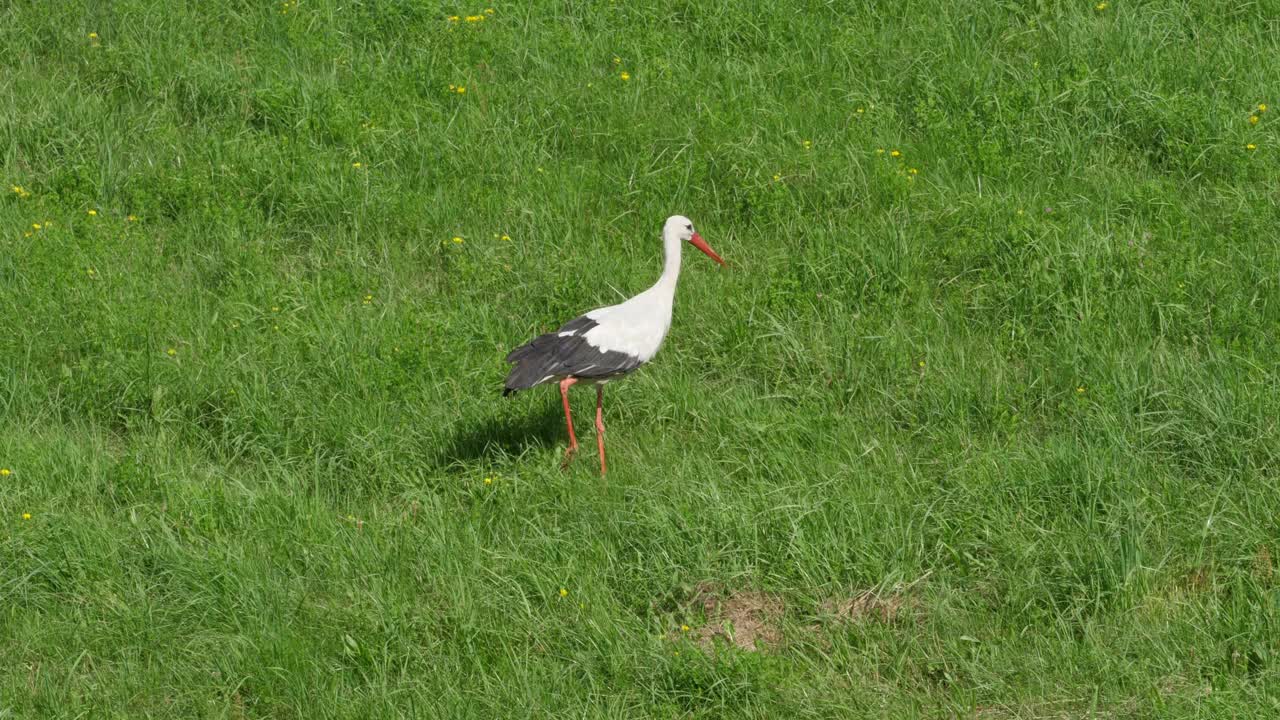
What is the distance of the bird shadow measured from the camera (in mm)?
6785

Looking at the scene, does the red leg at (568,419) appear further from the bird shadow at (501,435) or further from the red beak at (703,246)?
the red beak at (703,246)

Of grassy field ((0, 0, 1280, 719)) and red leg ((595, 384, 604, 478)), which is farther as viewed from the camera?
red leg ((595, 384, 604, 478))

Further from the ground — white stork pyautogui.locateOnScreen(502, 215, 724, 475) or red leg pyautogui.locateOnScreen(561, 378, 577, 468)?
white stork pyautogui.locateOnScreen(502, 215, 724, 475)

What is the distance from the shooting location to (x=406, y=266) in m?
8.00

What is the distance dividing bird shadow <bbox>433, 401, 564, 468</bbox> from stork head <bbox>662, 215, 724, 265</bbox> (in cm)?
100

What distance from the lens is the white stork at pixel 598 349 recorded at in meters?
6.61

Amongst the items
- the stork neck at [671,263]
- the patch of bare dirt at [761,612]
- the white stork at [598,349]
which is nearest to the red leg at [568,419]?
the white stork at [598,349]

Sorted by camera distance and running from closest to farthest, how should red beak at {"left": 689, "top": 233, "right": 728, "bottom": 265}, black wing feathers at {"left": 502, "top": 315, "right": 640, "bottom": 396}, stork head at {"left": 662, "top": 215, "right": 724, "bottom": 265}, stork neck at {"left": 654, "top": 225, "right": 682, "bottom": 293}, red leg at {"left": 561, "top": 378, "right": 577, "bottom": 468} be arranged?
black wing feathers at {"left": 502, "top": 315, "right": 640, "bottom": 396}
red leg at {"left": 561, "top": 378, "right": 577, "bottom": 468}
stork neck at {"left": 654, "top": 225, "right": 682, "bottom": 293}
stork head at {"left": 662, "top": 215, "right": 724, "bottom": 265}
red beak at {"left": 689, "top": 233, "right": 728, "bottom": 265}

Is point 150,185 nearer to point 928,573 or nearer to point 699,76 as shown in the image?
point 699,76

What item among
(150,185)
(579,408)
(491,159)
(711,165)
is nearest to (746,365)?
(579,408)

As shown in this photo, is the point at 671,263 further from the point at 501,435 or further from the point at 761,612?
the point at 761,612

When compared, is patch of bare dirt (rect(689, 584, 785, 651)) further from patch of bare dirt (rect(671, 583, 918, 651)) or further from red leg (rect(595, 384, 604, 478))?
red leg (rect(595, 384, 604, 478))

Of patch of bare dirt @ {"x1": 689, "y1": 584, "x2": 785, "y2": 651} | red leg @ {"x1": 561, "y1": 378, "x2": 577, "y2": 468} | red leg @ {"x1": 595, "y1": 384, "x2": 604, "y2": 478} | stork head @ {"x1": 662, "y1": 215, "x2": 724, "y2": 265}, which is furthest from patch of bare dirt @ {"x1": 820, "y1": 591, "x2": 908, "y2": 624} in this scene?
stork head @ {"x1": 662, "y1": 215, "x2": 724, "y2": 265}

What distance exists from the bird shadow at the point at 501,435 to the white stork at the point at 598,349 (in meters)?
0.13
